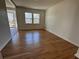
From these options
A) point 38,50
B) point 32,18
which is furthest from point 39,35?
point 32,18

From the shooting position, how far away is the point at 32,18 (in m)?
7.08

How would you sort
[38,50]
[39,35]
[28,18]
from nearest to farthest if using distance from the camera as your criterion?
[38,50] < [39,35] < [28,18]

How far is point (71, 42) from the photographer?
3.39 m

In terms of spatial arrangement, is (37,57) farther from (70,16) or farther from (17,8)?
(17,8)

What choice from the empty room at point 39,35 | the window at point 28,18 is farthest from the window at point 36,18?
the window at point 28,18

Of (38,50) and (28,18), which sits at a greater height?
(28,18)

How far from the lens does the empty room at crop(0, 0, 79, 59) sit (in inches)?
91.7

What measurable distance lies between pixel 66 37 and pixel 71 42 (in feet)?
1.51

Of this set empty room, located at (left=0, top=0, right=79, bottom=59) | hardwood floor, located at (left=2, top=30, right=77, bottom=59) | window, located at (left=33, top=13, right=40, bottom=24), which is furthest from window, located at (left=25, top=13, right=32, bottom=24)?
hardwood floor, located at (left=2, top=30, right=77, bottom=59)

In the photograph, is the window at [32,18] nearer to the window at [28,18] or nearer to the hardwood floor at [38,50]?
the window at [28,18]

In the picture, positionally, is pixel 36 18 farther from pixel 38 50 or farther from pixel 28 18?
pixel 38 50

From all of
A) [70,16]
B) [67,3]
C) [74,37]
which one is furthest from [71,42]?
[67,3]

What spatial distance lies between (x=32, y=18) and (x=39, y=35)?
287 cm

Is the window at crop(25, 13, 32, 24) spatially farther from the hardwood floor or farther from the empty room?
the hardwood floor
